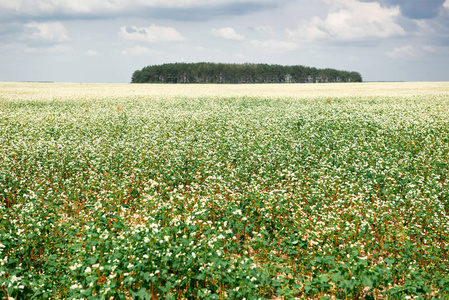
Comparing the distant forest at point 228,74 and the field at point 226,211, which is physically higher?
the distant forest at point 228,74

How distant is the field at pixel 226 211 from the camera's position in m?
5.47

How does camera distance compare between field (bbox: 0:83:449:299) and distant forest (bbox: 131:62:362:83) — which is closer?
field (bbox: 0:83:449:299)

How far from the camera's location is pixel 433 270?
6258mm

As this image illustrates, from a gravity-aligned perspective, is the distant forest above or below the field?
above

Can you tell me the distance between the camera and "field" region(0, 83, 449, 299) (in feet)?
18.0

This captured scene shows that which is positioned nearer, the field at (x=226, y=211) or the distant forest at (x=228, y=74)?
the field at (x=226, y=211)

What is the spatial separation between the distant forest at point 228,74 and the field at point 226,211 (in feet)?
386

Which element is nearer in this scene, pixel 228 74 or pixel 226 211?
pixel 226 211

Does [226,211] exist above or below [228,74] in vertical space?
below

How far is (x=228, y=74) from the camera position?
449 feet

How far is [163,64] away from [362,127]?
13009 centimetres

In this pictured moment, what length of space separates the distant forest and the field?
386 ft

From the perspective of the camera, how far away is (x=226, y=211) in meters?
8.02

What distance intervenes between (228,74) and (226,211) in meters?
133
